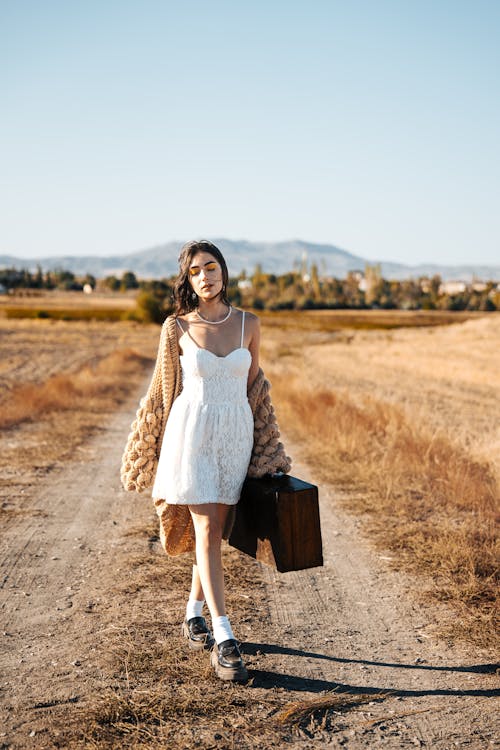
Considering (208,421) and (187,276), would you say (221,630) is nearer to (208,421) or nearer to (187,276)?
(208,421)

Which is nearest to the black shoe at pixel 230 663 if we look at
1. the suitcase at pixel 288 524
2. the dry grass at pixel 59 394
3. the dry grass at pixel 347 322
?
the suitcase at pixel 288 524

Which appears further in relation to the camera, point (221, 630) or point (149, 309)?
point (149, 309)

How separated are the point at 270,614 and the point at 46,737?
6.75 feet

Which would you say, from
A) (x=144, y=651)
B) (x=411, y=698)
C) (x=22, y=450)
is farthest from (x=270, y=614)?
(x=22, y=450)

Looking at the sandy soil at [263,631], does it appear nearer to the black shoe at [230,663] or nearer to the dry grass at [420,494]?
the black shoe at [230,663]

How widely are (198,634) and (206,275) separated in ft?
6.67

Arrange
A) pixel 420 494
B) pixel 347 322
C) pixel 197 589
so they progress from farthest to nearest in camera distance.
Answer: pixel 347 322 → pixel 420 494 → pixel 197 589

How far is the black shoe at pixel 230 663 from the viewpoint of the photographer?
171 inches

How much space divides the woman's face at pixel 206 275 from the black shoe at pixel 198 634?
73.1 inches

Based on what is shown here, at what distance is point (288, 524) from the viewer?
4.56 metres

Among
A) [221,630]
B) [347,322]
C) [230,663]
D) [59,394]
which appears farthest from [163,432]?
[347,322]

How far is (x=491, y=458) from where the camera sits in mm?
10266

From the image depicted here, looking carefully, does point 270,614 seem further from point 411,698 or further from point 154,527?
point 154,527

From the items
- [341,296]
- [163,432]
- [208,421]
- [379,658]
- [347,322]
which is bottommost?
[347,322]
